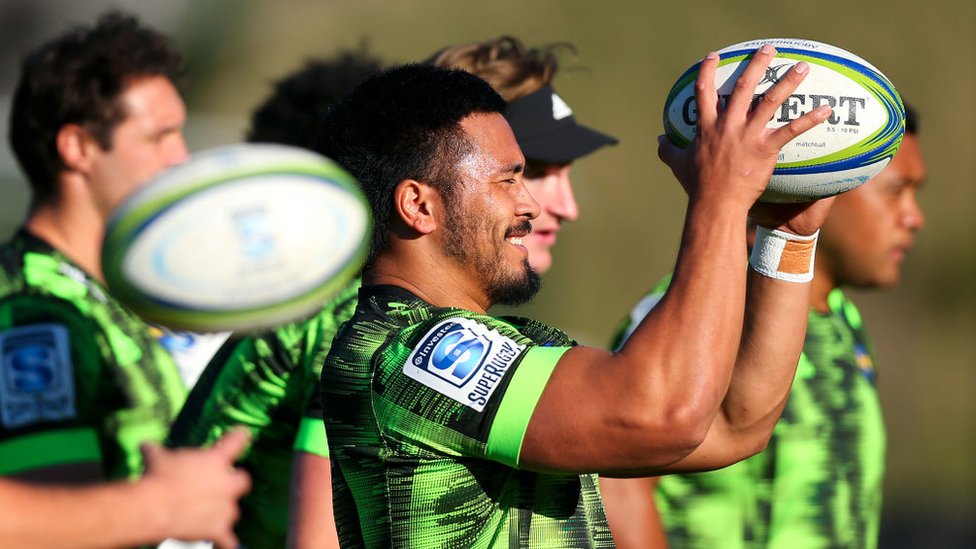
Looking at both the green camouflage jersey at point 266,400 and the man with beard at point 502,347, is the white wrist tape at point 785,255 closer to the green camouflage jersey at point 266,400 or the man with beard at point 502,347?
the man with beard at point 502,347

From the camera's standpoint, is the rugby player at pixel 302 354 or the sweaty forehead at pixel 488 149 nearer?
the sweaty forehead at pixel 488 149

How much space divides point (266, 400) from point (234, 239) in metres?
1.36

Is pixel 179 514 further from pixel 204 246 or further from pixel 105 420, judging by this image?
pixel 105 420

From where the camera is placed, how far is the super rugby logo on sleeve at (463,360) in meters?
2.34

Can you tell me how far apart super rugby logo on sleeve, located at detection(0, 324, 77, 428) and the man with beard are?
167 cm

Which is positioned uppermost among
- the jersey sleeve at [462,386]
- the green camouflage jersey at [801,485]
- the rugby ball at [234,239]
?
the rugby ball at [234,239]

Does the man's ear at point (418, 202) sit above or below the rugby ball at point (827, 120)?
below

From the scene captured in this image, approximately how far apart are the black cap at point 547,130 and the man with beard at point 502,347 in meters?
1.16

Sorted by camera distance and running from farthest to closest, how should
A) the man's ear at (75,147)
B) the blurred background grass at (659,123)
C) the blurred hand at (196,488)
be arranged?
the blurred background grass at (659,123), the man's ear at (75,147), the blurred hand at (196,488)

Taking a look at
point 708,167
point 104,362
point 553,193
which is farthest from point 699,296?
point 104,362

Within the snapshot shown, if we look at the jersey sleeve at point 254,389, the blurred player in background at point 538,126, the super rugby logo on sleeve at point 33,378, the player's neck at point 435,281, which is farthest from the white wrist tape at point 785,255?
the super rugby logo on sleeve at point 33,378

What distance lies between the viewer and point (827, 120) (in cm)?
266

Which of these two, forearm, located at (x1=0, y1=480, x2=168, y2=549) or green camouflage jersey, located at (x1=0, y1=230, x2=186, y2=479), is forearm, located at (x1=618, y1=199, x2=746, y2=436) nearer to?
forearm, located at (x1=0, y1=480, x2=168, y2=549)

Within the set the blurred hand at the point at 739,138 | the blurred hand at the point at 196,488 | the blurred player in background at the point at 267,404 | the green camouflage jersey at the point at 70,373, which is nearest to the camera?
the blurred hand at the point at 739,138
